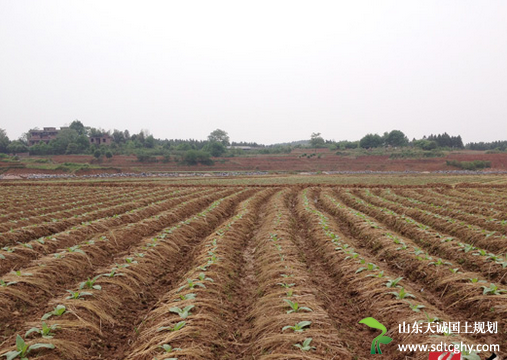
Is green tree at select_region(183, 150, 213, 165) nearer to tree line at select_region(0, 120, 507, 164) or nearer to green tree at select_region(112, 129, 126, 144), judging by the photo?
tree line at select_region(0, 120, 507, 164)

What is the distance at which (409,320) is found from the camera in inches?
188

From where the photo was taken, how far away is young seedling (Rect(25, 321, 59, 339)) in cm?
428

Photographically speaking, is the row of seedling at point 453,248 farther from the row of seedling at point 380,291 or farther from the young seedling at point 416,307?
the young seedling at point 416,307

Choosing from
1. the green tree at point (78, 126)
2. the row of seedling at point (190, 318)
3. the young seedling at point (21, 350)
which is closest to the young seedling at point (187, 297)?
the row of seedling at point (190, 318)

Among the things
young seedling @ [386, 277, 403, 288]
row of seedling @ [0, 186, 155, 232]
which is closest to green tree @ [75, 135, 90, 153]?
row of seedling @ [0, 186, 155, 232]

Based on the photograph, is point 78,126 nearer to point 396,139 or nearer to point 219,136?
point 219,136

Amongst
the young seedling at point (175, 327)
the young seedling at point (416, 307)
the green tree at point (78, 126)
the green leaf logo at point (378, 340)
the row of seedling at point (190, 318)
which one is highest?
the green tree at point (78, 126)

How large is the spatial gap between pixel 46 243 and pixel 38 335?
584cm

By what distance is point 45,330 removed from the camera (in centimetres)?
434

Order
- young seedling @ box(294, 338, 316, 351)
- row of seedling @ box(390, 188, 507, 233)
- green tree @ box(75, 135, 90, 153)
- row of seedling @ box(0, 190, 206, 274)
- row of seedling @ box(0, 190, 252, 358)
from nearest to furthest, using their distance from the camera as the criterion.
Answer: young seedling @ box(294, 338, 316, 351), row of seedling @ box(0, 190, 252, 358), row of seedling @ box(0, 190, 206, 274), row of seedling @ box(390, 188, 507, 233), green tree @ box(75, 135, 90, 153)

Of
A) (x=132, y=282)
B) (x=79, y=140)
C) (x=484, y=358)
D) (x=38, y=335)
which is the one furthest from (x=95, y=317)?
(x=79, y=140)

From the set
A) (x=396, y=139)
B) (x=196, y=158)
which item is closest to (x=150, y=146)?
(x=196, y=158)

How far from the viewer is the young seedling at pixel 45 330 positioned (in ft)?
14.0

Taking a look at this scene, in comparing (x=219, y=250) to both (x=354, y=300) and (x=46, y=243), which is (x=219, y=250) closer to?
→ (x=354, y=300)
